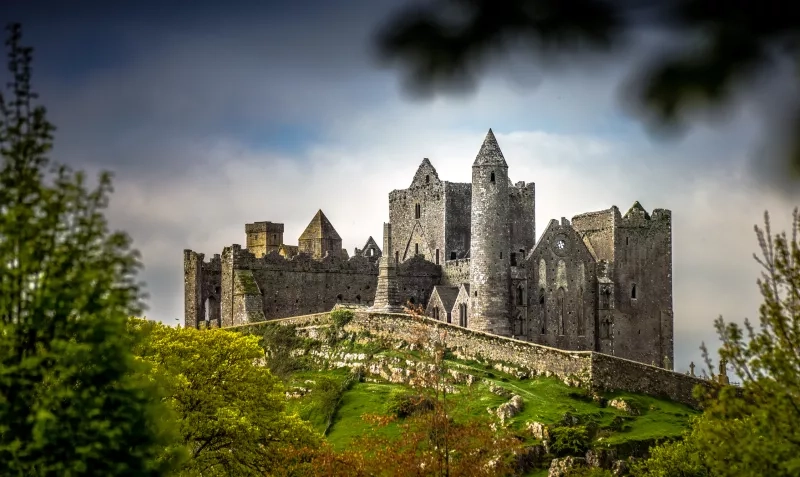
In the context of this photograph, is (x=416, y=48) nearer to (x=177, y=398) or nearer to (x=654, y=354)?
(x=177, y=398)

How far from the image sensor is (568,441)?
45938 mm

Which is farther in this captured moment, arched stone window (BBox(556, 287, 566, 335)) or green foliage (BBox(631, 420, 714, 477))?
arched stone window (BBox(556, 287, 566, 335))

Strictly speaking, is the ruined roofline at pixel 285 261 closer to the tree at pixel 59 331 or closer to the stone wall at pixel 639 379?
the stone wall at pixel 639 379

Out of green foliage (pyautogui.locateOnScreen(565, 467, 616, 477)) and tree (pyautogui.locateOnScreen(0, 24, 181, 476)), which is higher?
tree (pyautogui.locateOnScreen(0, 24, 181, 476))

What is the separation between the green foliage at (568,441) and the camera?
45.6 meters

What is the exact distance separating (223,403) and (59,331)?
22706mm

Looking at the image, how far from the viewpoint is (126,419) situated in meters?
18.1

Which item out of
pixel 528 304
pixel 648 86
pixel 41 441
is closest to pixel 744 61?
pixel 648 86

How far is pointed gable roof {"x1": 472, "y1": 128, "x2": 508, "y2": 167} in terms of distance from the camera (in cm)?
6544

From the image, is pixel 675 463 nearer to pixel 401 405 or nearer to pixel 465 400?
pixel 465 400

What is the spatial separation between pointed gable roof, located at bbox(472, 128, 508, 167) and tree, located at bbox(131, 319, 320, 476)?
25.0 metres

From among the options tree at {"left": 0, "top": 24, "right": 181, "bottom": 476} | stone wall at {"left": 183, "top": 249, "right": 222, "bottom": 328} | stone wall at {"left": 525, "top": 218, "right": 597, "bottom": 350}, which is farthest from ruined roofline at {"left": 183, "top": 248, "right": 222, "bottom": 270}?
tree at {"left": 0, "top": 24, "right": 181, "bottom": 476}

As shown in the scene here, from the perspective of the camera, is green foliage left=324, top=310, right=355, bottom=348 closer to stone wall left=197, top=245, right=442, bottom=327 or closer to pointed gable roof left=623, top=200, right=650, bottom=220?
stone wall left=197, top=245, right=442, bottom=327

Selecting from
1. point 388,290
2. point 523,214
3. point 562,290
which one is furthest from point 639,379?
point 523,214
